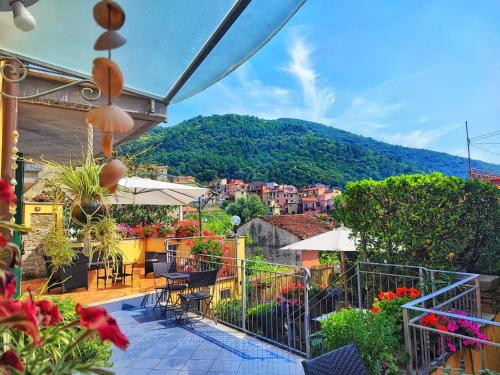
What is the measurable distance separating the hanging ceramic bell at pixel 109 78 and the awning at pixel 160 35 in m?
1.35

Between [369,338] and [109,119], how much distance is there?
3.24m

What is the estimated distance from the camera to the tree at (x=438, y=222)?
5.45 metres

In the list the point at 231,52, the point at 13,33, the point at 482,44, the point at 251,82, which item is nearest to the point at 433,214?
the point at 231,52

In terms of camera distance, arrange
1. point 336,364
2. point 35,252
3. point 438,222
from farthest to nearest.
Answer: point 35,252 < point 438,222 < point 336,364

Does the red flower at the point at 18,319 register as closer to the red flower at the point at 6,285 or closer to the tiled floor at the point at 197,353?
the red flower at the point at 6,285

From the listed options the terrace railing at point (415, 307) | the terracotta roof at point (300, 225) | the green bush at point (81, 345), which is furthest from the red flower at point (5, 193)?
the terracotta roof at point (300, 225)

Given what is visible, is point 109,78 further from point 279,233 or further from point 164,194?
point 279,233

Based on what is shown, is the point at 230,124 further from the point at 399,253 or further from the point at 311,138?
the point at 399,253

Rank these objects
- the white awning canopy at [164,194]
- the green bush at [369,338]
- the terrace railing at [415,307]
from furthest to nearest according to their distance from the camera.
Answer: the white awning canopy at [164,194] → the terrace railing at [415,307] → the green bush at [369,338]

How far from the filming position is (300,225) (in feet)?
76.3

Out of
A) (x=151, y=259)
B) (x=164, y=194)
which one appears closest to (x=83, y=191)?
(x=151, y=259)

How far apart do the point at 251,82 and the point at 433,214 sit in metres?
97.9

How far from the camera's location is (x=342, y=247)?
7508 millimetres

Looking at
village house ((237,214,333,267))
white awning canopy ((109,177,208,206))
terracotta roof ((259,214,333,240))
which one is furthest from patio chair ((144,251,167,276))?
terracotta roof ((259,214,333,240))
